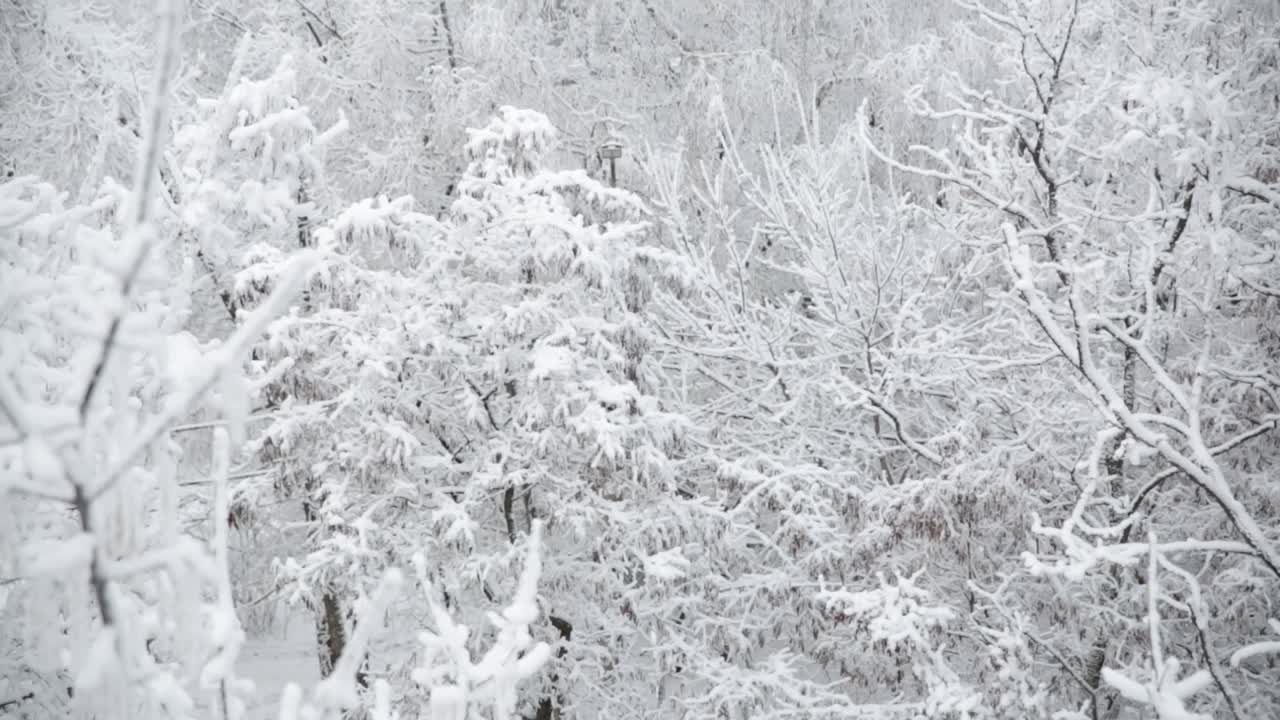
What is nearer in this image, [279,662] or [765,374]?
[765,374]

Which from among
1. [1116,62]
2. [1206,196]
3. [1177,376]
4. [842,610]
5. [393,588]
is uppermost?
[1116,62]

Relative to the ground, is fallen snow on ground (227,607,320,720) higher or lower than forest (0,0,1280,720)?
lower

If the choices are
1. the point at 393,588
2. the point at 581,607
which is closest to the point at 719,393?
the point at 581,607

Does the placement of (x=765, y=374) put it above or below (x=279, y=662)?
above

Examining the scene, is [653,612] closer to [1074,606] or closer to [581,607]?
[581,607]

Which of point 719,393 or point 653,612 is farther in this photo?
point 719,393

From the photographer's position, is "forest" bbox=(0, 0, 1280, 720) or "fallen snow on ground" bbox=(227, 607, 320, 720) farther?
"fallen snow on ground" bbox=(227, 607, 320, 720)

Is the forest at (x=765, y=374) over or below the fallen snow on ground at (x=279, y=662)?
over

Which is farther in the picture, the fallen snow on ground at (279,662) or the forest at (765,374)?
the fallen snow on ground at (279,662)

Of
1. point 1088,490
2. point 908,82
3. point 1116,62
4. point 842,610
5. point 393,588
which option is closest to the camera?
point 393,588

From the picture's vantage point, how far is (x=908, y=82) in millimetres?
8664

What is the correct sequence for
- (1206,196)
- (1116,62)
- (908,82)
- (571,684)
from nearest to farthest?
(1206,196), (1116,62), (571,684), (908,82)

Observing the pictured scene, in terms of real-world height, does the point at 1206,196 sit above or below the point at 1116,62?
below

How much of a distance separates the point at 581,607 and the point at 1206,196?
5.30 m
